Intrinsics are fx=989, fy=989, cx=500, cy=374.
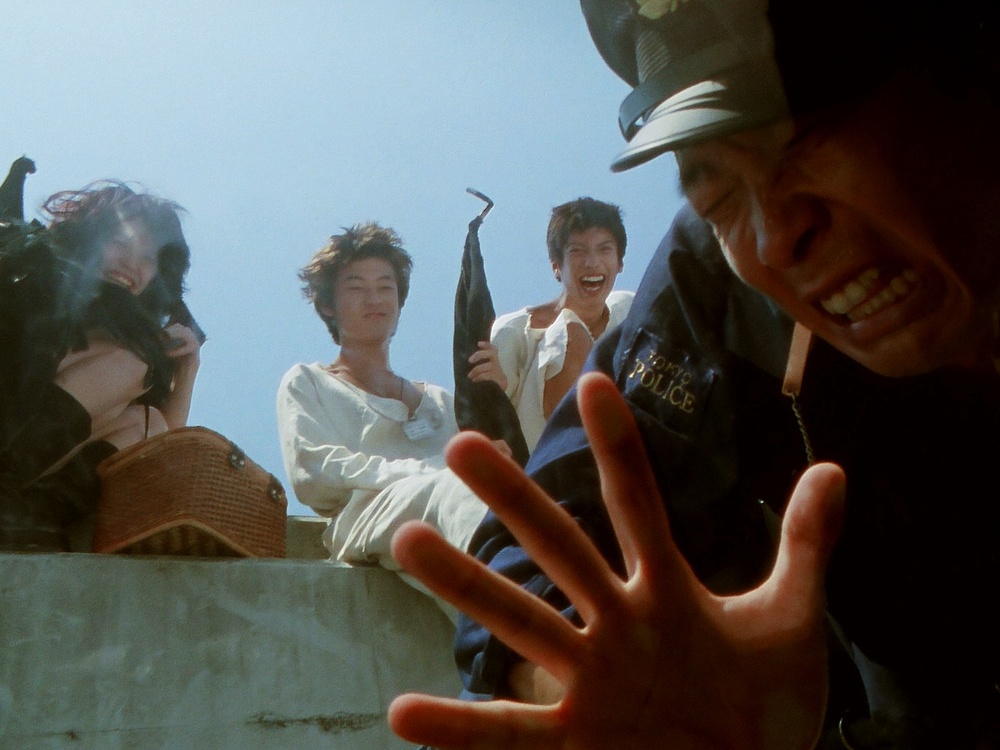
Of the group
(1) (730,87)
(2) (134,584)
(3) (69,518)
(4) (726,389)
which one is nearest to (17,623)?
(2) (134,584)

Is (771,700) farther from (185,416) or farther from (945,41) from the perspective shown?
(185,416)

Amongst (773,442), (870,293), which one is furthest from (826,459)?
(870,293)

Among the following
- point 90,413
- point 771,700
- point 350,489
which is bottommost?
point 771,700

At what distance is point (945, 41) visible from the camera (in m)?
0.65

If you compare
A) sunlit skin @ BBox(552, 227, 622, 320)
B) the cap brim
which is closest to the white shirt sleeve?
sunlit skin @ BBox(552, 227, 622, 320)

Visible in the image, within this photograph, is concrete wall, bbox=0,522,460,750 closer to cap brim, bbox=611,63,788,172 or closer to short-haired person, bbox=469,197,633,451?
short-haired person, bbox=469,197,633,451

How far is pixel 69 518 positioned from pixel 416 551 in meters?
1.27

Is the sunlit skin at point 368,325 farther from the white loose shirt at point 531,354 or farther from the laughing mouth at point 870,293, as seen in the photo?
the laughing mouth at point 870,293

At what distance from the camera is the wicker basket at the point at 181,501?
4.89 feet

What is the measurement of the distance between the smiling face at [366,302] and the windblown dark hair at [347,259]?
1 cm

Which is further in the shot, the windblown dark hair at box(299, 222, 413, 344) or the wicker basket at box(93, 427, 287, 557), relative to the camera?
the windblown dark hair at box(299, 222, 413, 344)

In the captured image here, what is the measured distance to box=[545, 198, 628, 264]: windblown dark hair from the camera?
6.64ft

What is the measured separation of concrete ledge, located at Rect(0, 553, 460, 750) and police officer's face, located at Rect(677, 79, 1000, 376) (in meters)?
1.01

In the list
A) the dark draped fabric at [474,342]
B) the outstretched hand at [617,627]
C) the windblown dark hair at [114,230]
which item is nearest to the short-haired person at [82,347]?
the windblown dark hair at [114,230]
